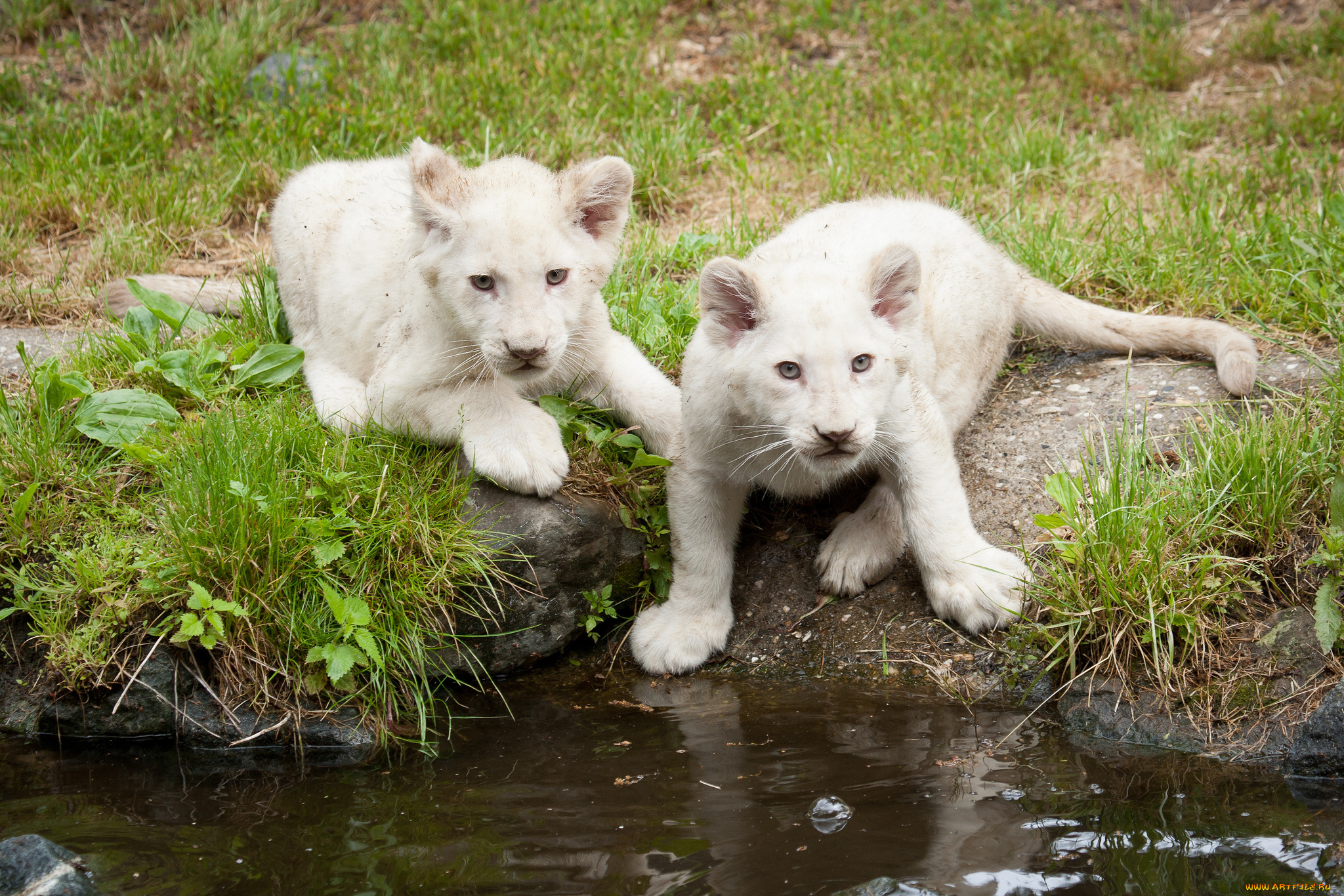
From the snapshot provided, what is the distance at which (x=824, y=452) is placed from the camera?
3.57 meters

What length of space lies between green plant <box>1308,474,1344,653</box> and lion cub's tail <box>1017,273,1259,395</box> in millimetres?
1005

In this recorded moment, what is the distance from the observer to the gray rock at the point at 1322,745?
3.28 metres

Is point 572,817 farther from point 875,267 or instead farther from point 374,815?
point 875,267

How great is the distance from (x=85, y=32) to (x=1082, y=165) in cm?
865

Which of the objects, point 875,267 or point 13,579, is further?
point 13,579

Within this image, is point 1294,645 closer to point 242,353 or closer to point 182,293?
point 242,353

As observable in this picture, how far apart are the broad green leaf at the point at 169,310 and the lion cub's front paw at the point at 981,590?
Answer: 12.5 feet

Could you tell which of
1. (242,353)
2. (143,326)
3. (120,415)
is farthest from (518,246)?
(143,326)

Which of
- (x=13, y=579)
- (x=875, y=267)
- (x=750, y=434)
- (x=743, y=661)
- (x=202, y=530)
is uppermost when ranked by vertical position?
(x=875, y=267)

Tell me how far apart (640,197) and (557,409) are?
2941 millimetres

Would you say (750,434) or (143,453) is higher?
(750,434)

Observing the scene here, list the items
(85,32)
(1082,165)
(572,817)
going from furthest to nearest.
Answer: (85,32)
(1082,165)
(572,817)

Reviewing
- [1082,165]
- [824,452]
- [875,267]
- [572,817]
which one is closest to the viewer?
[572,817]

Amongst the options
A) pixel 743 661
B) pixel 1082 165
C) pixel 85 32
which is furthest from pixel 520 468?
pixel 85 32
